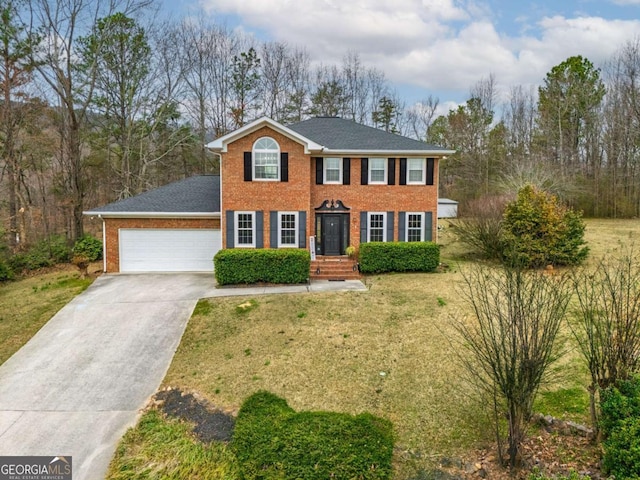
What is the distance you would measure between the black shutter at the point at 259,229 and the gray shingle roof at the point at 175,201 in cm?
205

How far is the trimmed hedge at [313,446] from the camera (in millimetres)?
5332

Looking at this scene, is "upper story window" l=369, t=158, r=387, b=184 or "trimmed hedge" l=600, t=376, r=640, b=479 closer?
"trimmed hedge" l=600, t=376, r=640, b=479

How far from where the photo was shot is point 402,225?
56.2 feet

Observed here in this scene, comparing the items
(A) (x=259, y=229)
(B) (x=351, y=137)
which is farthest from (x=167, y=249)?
(B) (x=351, y=137)

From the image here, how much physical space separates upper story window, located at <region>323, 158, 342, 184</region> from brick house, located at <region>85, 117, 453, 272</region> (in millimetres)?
44

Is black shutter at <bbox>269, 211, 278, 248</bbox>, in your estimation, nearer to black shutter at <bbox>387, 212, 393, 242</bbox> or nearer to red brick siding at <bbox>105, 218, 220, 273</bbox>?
red brick siding at <bbox>105, 218, 220, 273</bbox>

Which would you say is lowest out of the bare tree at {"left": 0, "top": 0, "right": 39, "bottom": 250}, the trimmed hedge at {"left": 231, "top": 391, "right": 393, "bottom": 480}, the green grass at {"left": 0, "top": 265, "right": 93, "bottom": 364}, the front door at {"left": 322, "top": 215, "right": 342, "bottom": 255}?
the trimmed hedge at {"left": 231, "top": 391, "right": 393, "bottom": 480}

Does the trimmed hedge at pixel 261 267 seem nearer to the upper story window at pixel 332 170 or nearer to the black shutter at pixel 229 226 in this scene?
the black shutter at pixel 229 226

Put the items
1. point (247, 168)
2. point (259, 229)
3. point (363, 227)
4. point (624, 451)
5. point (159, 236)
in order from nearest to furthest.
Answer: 1. point (624, 451)
2. point (247, 168)
3. point (259, 229)
4. point (159, 236)
5. point (363, 227)

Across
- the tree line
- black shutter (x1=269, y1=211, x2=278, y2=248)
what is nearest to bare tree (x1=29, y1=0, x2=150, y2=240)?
the tree line

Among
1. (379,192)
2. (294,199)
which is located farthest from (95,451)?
(379,192)

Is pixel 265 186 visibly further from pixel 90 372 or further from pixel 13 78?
pixel 13 78

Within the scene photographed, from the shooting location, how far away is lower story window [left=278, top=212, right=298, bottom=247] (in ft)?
52.5

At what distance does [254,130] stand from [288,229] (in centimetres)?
421
